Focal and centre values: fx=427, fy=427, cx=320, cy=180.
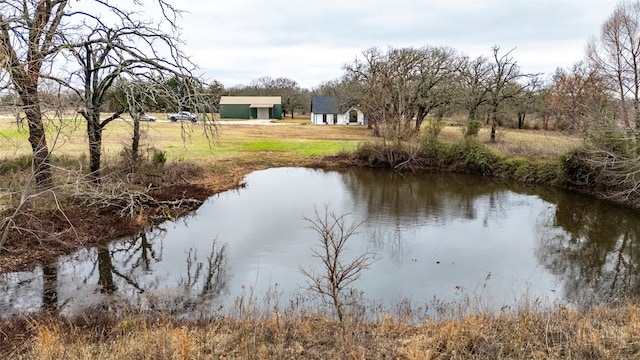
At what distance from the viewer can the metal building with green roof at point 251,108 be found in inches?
2183

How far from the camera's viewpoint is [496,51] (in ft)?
90.0

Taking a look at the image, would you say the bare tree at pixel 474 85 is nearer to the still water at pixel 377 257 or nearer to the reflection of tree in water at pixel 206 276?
the still water at pixel 377 257

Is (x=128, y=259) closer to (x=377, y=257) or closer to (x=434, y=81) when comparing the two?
(x=377, y=257)

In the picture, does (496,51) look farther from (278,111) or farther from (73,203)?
(278,111)

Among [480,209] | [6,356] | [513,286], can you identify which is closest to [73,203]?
[6,356]

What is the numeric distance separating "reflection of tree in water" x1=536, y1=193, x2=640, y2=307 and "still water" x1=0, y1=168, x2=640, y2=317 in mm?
39

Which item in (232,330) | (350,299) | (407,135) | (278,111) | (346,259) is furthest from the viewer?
(278,111)

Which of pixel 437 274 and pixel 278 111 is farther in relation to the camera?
pixel 278 111

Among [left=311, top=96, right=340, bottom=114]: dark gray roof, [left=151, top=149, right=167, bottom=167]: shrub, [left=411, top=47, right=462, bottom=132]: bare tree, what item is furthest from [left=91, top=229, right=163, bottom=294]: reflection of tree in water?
[left=311, top=96, right=340, bottom=114]: dark gray roof

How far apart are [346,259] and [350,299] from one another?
194 cm

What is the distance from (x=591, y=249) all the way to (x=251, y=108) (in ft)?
164

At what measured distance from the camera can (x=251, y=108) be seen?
56406 millimetres

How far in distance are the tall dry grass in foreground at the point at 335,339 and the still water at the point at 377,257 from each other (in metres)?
0.62

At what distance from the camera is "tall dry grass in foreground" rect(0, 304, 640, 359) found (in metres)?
4.72
